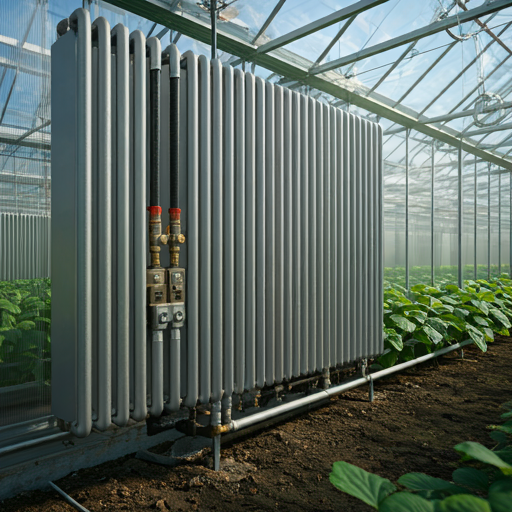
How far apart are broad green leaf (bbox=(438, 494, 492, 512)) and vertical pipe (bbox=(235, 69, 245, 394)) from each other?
175cm

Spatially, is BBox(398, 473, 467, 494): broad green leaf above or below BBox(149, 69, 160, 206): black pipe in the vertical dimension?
below

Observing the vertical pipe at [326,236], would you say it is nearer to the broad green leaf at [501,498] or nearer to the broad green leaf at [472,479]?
the broad green leaf at [472,479]

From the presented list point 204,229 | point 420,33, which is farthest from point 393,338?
point 420,33

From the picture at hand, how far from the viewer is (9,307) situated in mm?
2504

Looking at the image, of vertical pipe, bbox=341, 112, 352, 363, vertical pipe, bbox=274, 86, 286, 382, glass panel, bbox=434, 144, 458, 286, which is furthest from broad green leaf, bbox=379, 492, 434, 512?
glass panel, bbox=434, 144, 458, 286

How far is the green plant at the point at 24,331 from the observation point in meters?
2.50

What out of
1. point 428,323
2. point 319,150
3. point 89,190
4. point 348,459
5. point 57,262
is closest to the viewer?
point 89,190

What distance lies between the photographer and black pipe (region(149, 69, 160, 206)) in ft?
7.80

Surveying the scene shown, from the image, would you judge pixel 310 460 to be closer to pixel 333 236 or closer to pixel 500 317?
pixel 333 236

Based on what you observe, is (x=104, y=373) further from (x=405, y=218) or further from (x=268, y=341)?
(x=405, y=218)

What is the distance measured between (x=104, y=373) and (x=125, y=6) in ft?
11.1

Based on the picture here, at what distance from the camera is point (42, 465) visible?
8.15 ft

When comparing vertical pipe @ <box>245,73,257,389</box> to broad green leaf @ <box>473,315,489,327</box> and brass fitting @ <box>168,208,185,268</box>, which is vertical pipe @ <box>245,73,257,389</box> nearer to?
brass fitting @ <box>168,208,185,268</box>

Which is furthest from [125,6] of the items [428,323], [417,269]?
[417,269]
